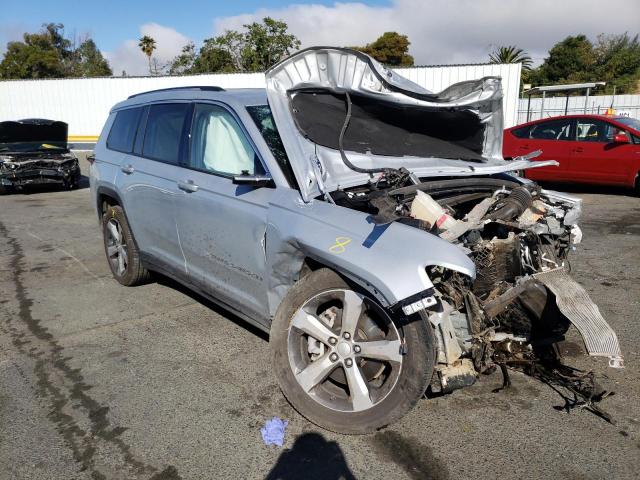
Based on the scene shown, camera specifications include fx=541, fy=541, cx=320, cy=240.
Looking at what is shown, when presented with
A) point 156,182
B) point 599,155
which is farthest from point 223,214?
point 599,155

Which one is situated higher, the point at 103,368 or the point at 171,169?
the point at 171,169

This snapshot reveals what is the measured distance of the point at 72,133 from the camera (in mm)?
27812

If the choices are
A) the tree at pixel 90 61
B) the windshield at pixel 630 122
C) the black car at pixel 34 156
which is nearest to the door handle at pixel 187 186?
the windshield at pixel 630 122

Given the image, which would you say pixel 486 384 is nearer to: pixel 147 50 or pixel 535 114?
pixel 535 114

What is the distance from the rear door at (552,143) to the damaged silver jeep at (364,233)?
736cm

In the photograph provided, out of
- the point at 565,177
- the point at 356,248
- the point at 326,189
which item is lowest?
the point at 565,177

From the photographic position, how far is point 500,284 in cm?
330

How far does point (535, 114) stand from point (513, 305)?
22588mm

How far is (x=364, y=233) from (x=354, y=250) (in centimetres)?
12

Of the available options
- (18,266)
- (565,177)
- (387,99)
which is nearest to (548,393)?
(387,99)

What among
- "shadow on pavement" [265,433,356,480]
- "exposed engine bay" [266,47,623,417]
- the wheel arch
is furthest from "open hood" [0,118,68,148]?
"shadow on pavement" [265,433,356,480]

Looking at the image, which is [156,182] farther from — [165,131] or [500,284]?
[500,284]

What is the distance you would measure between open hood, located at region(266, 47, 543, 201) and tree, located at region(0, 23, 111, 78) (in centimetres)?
5647

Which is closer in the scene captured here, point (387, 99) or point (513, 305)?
point (513, 305)
